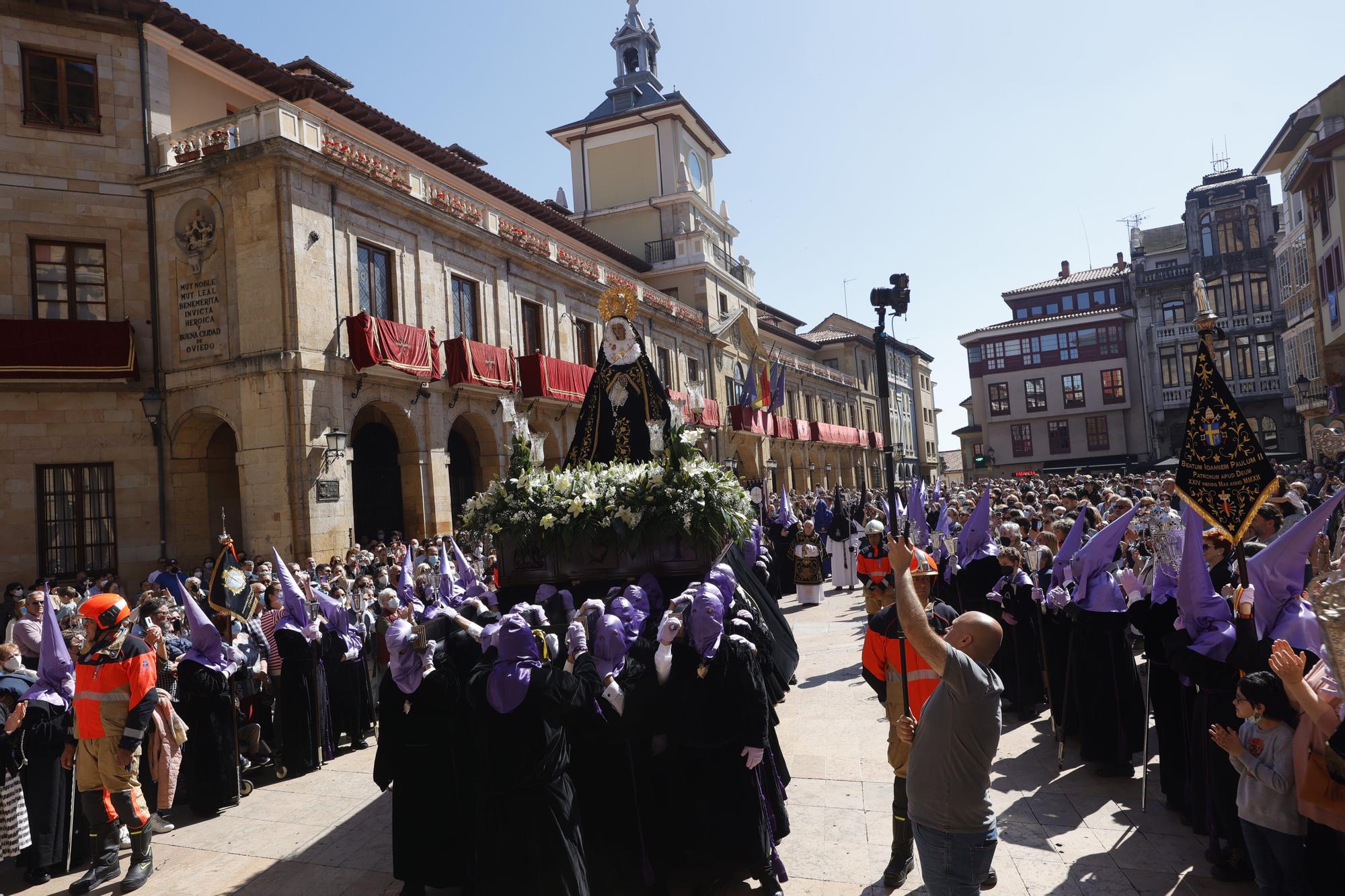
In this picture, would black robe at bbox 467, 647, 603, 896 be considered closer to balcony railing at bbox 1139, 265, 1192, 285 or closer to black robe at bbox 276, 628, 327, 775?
black robe at bbox 276, 628, 327, 775

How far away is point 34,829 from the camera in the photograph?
569 centimetres

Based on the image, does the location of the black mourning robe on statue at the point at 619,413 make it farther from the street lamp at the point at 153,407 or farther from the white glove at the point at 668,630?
the street lamp at the point at 153,407

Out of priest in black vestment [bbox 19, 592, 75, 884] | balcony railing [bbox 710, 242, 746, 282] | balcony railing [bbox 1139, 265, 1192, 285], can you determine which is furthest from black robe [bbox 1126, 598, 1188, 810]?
balcony railing [bbox 1139, 265, 1192, 285]

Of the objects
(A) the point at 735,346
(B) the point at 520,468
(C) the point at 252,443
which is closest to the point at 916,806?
(B) the point at 520,468

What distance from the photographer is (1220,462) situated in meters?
5.55

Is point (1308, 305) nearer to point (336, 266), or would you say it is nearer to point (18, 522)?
point (336, 266)

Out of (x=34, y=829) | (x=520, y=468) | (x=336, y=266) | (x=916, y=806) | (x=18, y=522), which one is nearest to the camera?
(x=916, y=806)

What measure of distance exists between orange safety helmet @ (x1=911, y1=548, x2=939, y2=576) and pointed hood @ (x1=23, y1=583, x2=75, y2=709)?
577 centimetres

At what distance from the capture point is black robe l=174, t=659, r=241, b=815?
6672 mm

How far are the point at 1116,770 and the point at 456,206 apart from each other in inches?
748

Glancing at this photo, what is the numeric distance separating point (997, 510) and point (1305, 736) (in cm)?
916

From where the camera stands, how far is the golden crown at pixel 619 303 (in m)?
10.2

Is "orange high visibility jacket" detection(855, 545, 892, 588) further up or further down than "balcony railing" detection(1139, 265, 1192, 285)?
further down

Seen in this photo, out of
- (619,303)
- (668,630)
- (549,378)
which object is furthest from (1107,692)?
(549,378)
